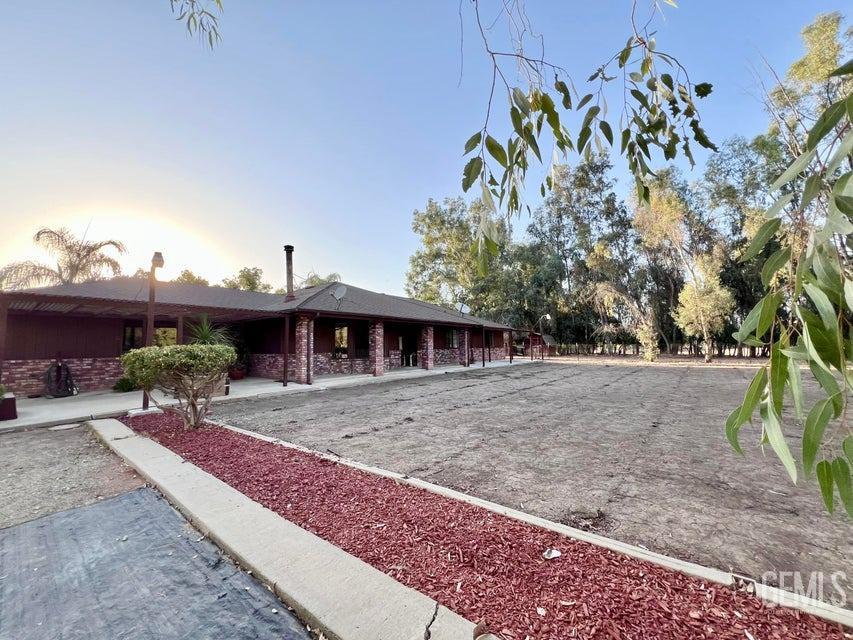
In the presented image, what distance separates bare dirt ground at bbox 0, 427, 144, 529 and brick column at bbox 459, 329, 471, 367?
1739 centimetres

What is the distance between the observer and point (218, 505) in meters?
3.39

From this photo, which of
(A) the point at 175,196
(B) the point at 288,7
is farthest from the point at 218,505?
(A) the point at 175,196

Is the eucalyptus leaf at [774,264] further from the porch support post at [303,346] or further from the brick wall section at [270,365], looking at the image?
the brick wall section at [270,365]

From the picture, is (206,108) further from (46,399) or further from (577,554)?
(46,399)

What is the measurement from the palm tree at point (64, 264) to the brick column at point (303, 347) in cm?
1223

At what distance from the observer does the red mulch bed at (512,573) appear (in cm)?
191

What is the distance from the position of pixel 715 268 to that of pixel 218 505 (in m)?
26.1

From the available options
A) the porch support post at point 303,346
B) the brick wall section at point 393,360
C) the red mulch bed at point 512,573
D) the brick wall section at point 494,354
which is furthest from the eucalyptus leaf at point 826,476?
the brick wall section at point 494,354

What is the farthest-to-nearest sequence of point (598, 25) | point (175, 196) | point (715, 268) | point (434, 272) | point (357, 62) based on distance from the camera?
point (434, 272) → point (715, 268) → point (175, 196) → point (357, 62) → point (598, 25)

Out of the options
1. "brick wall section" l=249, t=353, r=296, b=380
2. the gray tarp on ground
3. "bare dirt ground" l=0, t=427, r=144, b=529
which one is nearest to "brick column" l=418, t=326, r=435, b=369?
"brick wall section" l=249, t=353, r=296, b=380

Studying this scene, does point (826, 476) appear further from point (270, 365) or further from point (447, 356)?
point (447, 356)

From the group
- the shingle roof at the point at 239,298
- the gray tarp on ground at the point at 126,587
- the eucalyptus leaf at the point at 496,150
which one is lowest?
the gray tarp on ground at the point at 126,587

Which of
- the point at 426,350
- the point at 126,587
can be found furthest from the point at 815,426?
the point at 426,350

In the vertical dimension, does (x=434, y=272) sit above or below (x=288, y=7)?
above
